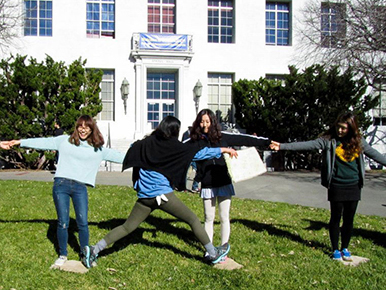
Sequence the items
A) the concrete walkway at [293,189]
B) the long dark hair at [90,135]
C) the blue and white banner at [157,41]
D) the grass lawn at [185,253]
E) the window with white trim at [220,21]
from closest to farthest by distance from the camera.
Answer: the grass lawn at [185,253] < the long dark hair at [90,135] < the concrete walkway at [293,189] < the blue and white banner at [157,41] < the window with white trim at [220,21]

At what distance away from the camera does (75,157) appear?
15.7 ft

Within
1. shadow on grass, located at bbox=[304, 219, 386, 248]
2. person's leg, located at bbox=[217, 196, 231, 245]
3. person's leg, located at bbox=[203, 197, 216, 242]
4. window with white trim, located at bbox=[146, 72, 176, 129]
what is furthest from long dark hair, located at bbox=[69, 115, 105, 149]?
window with white trim, located at bbox=[146, 72, 176, 129]

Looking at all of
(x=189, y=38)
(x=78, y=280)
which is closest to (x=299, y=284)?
(x=78, y=280)

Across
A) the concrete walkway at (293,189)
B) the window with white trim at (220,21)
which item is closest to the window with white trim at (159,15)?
the window with white trim at (220,21)

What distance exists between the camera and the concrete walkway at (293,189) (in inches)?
385

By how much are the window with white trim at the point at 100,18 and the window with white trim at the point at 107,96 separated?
79.2 inches

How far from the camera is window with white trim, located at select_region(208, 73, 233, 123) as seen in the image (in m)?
21.4

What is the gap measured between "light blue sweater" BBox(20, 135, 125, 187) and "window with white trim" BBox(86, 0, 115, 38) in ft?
55.5

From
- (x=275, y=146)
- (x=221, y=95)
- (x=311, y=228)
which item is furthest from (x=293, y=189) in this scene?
(x=221, y=95)

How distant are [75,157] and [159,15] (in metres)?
17.6

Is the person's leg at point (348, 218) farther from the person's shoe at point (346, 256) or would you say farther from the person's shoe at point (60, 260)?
the person's shoe at point (60, 260)

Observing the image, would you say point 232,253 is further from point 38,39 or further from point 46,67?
point 38,39

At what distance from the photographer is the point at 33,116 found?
16.4 m

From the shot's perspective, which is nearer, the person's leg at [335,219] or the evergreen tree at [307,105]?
the person's leg at [335,219]
